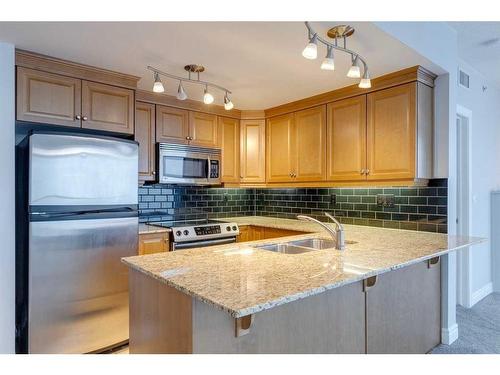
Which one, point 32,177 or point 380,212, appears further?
point 380,212

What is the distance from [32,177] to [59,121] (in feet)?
1.71

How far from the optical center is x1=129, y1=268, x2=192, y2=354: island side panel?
1310mm

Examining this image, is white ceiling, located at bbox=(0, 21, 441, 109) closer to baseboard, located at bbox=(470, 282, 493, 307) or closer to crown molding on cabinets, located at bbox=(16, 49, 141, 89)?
crown molding on cabinets, located at bbox=(16, 49, 141, 89)

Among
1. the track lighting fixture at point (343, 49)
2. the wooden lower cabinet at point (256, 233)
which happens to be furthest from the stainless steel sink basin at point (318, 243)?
the track lighting fixture at point (343, 49)

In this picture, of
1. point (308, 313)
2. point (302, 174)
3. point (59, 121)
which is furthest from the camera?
point (302, 174)

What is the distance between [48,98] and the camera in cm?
237

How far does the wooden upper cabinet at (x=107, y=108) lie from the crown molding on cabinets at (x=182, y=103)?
0.35m

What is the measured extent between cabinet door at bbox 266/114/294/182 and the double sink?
1.23 meters

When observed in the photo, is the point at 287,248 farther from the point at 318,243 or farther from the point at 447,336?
the point at 447,336

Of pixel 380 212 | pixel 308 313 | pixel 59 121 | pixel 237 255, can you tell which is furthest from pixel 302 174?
pixel 59 121

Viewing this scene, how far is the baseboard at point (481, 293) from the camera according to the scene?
3.49 meters

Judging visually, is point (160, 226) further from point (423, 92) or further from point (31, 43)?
point (423, 92)

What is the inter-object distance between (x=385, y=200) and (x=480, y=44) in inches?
62.4

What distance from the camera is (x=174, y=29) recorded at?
6.32 feet
